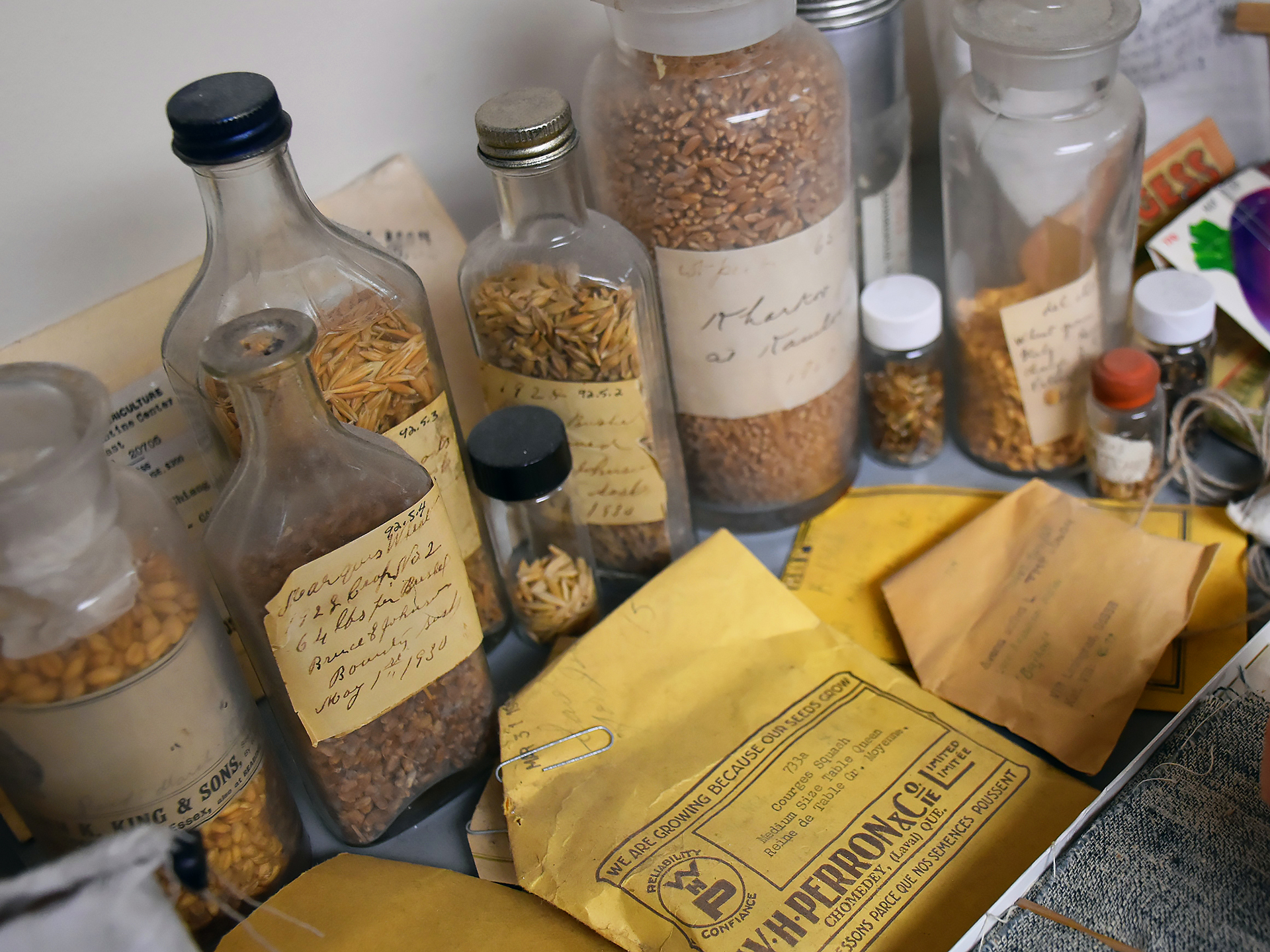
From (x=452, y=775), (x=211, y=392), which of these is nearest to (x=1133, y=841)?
(x=452, y=775)

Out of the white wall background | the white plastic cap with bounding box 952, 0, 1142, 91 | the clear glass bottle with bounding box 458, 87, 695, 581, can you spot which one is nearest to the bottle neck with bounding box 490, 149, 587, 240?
the clear glass bottle with bounding box 458, 87, 695, 581

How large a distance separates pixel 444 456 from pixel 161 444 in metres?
0.14

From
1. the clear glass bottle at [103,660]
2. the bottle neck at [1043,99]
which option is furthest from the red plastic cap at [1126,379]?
the clear glass bottle at [103,660]

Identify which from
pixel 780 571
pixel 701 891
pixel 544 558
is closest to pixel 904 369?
pixel 780 571

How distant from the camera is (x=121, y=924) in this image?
29cm

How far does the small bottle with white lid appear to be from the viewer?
64 cm

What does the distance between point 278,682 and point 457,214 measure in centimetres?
32

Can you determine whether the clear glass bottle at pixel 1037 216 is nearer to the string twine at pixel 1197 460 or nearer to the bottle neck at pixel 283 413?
the string twine at pixel 1197 460

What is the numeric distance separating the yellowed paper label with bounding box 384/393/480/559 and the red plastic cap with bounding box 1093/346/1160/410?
0.35m

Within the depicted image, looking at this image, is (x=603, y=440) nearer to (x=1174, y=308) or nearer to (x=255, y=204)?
(x=255, y=204)

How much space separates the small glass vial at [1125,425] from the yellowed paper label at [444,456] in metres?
0.35

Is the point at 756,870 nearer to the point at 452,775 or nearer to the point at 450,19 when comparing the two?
the point at 452,775

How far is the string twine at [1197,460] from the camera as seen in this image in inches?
23.7

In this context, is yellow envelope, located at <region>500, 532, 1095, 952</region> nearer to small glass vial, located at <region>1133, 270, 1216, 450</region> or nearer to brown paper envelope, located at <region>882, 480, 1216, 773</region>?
brown paper envelope, located at <region>882, 480, 1216, 773</region>
